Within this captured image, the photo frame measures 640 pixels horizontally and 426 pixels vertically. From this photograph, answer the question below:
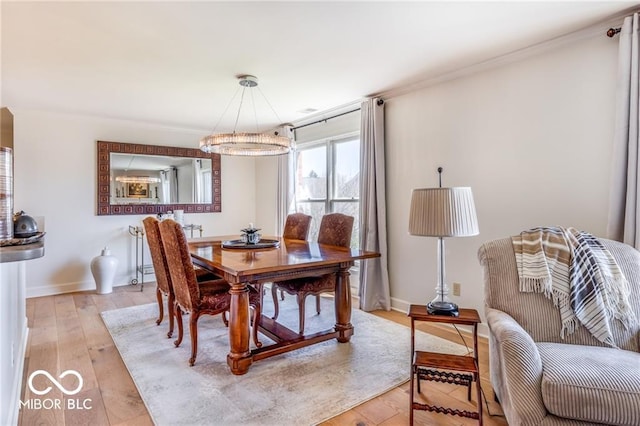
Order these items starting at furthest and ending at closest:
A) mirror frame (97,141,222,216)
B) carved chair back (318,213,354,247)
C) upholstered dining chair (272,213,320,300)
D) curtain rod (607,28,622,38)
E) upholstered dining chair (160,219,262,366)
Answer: mirror frame (97,141,222,216)
upholstered dining chair (272,213,320,300)
carved chair back (318,213,354,247)
upholstered dining chair (160,219,262,366)
curtain rod (607,28,622,38)

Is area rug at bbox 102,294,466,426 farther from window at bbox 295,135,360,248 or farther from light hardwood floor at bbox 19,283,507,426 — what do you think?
window at bbox 295,135,360,248

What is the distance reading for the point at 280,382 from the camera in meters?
2.23

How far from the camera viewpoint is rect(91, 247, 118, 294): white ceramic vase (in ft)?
14.4

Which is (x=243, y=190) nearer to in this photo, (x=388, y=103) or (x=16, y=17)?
(x=388, y=103)

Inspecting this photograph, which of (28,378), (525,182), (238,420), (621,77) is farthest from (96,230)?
(621,77)

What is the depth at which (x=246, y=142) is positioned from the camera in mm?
3027

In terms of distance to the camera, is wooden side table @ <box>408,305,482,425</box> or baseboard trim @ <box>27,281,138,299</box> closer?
wooden side table @ <box>408,305,482,425</box>

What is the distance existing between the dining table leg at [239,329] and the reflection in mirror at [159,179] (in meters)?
3.45

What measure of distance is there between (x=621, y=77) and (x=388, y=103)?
203 centimetres

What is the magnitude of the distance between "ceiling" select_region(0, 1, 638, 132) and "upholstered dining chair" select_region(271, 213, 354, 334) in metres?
1.41

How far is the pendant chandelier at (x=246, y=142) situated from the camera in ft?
9.91

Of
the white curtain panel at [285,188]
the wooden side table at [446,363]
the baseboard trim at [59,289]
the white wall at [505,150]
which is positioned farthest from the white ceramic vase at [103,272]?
the wooden side table at [446,363]

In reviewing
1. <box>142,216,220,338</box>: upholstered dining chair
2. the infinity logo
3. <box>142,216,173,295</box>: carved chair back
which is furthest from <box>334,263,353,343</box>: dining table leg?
the infinity logo

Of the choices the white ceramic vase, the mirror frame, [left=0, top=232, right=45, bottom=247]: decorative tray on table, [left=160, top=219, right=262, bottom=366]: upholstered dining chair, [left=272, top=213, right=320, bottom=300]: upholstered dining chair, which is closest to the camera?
[left=0, top=232, right=45, bottom=247]: decorative tray on table
